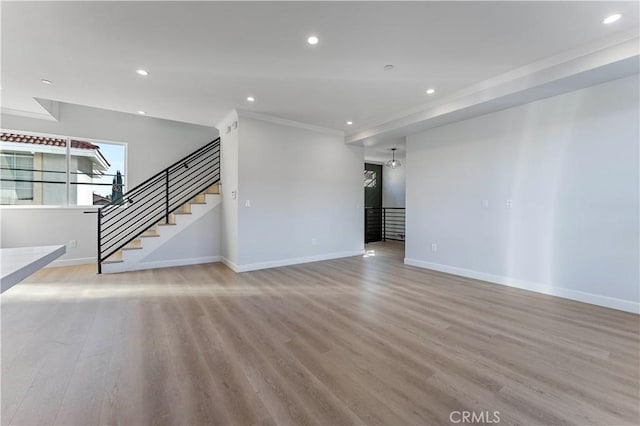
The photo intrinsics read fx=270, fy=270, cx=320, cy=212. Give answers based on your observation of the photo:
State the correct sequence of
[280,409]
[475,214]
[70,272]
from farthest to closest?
[70,272] < [475,214] < [280,409]

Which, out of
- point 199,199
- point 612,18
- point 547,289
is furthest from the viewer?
point 199,199

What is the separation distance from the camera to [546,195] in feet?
11.9

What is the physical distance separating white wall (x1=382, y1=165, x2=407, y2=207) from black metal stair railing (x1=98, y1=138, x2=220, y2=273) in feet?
19.4

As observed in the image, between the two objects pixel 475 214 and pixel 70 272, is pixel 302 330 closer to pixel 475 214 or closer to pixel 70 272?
pixel 475 214

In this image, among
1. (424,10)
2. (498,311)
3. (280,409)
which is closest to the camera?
(280,409)

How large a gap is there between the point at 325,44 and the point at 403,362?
9.86ft

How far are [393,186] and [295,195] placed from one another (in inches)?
203

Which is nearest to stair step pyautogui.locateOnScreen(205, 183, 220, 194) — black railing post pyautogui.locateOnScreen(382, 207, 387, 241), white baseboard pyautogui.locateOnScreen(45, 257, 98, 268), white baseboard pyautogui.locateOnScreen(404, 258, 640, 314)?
white baseboard pyautogui.locateOnScreen(45, 257, 98, 268)

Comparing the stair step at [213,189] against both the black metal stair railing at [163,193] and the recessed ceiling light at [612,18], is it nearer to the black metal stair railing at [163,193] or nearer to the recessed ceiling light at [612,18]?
the black metal stair railing at [163,193]

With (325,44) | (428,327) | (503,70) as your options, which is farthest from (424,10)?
(428,327)

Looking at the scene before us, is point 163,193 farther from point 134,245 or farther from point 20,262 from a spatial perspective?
point 20,262

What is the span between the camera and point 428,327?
8.57ft

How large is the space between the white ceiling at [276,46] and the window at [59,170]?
3.71 feet

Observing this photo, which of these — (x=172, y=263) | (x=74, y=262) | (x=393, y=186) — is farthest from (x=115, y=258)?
(x=393, y=186)
